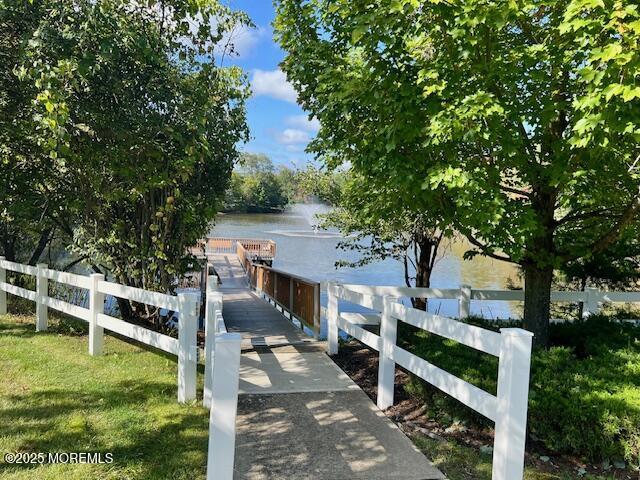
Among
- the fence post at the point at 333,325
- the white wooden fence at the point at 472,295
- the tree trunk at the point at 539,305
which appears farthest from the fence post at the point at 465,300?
the fence post at the point at 333,325

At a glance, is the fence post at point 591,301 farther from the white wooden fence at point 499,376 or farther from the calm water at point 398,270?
the calm water at point 398,270

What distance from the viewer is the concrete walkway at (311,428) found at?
340 centimetres

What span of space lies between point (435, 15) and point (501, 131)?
3.92 feet

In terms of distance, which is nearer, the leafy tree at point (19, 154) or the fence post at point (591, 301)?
the leafy tree at point (19, 154)

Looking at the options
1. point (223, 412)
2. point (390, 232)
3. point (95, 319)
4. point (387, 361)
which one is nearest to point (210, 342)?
point (223, 412)

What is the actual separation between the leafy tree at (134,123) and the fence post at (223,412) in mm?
2878

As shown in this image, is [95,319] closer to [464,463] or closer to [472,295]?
[464,463]

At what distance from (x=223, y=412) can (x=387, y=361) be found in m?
2.26

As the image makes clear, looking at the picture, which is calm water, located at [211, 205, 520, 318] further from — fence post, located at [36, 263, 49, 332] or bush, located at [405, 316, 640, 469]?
bush, located at [405, 316, 640, 469]

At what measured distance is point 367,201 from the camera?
7.21m

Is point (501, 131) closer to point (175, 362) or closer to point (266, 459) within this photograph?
point (266, 459)

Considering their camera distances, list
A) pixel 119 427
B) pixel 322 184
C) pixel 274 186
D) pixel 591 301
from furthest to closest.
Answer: pixel 274 186
pixel 322 184
pixel 591 301
pixel 119 427

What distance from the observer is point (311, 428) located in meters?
4.05

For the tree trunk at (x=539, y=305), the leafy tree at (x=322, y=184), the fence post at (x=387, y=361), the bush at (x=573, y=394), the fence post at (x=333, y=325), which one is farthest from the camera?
the leafy tree at (x=322, y=184)
